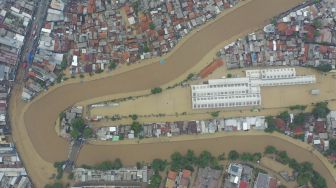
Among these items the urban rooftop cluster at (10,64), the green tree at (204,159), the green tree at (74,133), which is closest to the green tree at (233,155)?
the green tree at (204,159)

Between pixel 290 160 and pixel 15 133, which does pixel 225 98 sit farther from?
pixel 15 133

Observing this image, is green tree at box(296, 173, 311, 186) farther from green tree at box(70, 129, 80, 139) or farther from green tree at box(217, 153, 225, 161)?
green tree at box(70, 129, 80, 139)

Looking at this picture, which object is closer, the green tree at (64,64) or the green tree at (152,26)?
the green tree at (64,64)

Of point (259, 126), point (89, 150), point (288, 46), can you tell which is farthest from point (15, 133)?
point (288, 46)

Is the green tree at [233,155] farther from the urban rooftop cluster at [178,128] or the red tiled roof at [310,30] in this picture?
the red tiled roof at [310,30]

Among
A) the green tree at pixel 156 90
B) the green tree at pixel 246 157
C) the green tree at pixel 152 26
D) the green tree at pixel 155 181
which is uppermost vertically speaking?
the green tree at pixel 152 26

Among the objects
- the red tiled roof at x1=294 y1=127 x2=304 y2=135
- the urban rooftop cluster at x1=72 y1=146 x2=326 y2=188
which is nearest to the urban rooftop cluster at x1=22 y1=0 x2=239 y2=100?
the urban rooftop cluster at x1=72 y1=146 x2=326 y2=188
